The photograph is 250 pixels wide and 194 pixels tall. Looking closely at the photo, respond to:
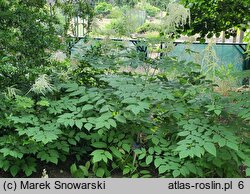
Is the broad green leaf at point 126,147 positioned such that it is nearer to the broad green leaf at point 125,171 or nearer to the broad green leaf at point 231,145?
the broad green leaf at point 125,171

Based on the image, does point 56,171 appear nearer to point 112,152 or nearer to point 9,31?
point 112,152

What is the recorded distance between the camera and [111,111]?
2859 mm

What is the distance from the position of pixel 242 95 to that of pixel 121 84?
98 cm

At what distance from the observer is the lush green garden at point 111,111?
2.62m

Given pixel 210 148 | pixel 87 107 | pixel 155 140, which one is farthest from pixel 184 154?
pixel 87 107

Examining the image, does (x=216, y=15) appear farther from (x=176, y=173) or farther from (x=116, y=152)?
(x=176, y=173)

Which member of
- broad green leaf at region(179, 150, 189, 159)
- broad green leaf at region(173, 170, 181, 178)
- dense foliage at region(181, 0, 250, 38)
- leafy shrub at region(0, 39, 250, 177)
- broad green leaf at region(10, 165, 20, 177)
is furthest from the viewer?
dense foliage at region(181, 0, 250, 38)

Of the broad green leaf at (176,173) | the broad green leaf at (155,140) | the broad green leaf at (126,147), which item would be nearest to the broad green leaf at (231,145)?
the broad green leaf at (176,173)

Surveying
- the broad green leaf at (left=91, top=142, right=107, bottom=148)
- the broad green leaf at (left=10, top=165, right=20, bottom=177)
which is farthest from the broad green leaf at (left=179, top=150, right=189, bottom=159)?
the broad green leaf at (left=10, top=165, right=20, bottom=177)

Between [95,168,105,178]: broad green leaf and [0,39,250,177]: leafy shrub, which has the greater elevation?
[0,39,250,177]: leafy shrub

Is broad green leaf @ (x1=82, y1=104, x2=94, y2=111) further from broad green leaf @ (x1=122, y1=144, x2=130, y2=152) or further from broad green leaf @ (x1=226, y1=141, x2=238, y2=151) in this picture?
broad green leaf @ (x1=226, y1=141, x2=238, y2=151)

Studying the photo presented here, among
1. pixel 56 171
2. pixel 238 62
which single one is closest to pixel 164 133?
pixel 56 171

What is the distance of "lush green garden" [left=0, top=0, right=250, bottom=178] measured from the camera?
262cm

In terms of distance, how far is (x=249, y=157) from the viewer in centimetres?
252
